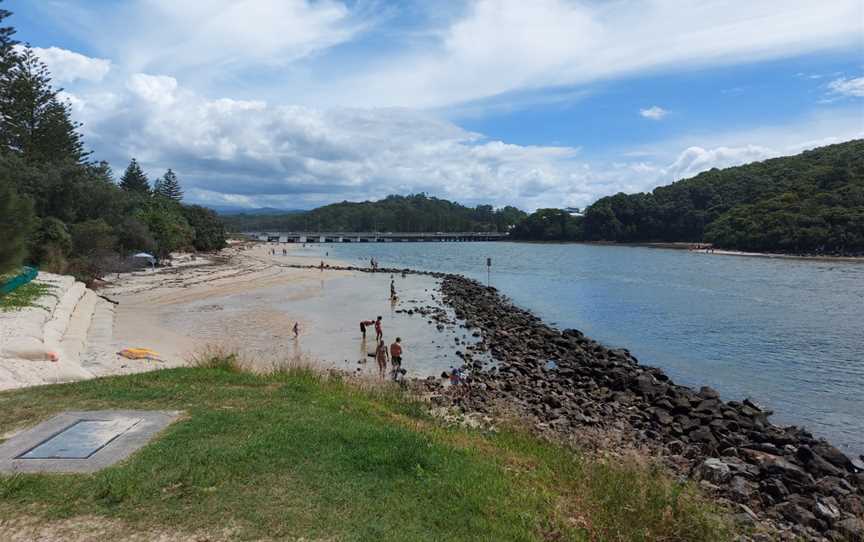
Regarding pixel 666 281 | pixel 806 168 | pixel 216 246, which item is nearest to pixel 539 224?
pixel 806 168

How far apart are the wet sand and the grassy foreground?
5.24 metres

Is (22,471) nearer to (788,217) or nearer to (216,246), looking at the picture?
(216,246)

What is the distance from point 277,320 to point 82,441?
888 inches

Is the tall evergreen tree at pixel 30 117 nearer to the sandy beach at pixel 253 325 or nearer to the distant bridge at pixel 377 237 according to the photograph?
the sandy beach at pixel 253 325

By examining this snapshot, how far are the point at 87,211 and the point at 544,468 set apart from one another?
155 feet

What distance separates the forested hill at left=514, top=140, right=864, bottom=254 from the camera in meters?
85.9

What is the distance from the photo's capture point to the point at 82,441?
696 centimetres

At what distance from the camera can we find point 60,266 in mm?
32125

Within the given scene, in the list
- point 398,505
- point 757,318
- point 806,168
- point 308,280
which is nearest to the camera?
point 398,505

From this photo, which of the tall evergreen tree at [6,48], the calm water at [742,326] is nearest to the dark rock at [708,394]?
the calm water at [742,326]

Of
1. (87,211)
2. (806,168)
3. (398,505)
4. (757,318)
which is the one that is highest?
(806,168)

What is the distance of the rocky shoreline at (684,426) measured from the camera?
30.3 ft

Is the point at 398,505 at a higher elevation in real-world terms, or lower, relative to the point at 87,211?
lower

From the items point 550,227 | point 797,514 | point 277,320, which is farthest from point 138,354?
point 550,227
